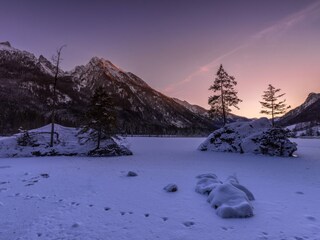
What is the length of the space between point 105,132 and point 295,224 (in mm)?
22527

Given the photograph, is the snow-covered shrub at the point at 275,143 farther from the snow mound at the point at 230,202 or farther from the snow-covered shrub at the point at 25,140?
the snow-covered shrub at the point at 25,140

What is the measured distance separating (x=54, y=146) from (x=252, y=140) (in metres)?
22.1

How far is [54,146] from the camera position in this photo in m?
25.8

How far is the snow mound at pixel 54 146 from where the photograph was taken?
2430cm

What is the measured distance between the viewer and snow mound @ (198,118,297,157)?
967 inches

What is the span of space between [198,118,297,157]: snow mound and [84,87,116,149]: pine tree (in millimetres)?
12336

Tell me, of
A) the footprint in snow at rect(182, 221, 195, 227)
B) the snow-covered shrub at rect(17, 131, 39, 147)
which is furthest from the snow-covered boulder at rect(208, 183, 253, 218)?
the snow-covered shrub at rect(17, 131, 39, 147)

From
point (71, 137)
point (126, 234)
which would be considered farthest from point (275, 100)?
point (126, 234)

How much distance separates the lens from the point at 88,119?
1013 inches

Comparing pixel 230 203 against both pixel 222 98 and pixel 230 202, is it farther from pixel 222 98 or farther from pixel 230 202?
pixel 222 98

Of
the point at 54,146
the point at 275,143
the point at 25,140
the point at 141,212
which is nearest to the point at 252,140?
the point at 275,143

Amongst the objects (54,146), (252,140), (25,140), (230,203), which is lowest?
(230,203)

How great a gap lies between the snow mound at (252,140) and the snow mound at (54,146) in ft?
38.9

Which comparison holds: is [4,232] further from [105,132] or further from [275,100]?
[275,100]
